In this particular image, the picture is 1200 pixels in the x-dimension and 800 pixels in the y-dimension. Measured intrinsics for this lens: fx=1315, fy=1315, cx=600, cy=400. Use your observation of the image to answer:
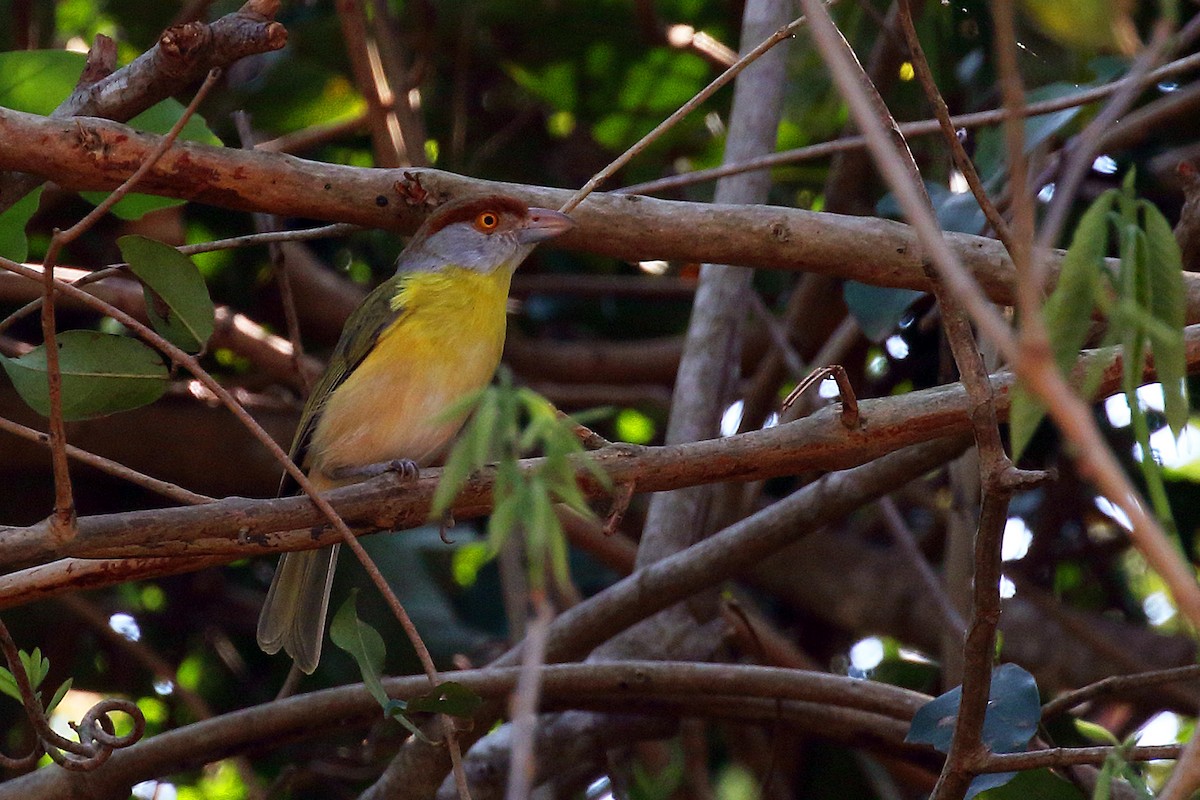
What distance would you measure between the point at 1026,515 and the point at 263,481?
9.52 ft

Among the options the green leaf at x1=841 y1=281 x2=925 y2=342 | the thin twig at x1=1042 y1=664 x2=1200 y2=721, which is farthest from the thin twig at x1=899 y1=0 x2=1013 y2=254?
the green leaf at x1=841 y1=281 x2=925 y2=342

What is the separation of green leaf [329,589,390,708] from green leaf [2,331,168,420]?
0.59m

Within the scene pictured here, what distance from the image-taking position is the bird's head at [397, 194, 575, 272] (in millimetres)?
3402

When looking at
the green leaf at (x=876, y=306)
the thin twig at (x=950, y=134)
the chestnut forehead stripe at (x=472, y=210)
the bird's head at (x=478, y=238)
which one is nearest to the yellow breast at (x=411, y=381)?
the bird's head at (x=478, y=238)

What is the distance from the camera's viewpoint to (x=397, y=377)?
3.53 meters

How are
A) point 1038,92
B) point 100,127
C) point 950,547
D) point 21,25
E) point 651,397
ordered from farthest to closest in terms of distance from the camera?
point 651,397 → point 21,25 → point 950,547 → point 1038,92 → point 100,127

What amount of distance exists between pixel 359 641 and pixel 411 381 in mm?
1046

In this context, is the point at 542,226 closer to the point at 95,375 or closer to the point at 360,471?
the point at 360,471

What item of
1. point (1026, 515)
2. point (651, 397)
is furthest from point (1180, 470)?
point (651, 397)

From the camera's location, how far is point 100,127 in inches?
100

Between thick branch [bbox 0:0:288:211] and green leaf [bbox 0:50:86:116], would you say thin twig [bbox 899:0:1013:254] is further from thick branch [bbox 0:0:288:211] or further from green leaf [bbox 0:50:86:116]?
green leaf [bbox 0:50:86:116]

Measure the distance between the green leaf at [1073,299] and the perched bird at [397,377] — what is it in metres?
2.24

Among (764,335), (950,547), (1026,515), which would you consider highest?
(764,335)

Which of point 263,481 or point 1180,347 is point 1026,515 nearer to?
point 263,481
